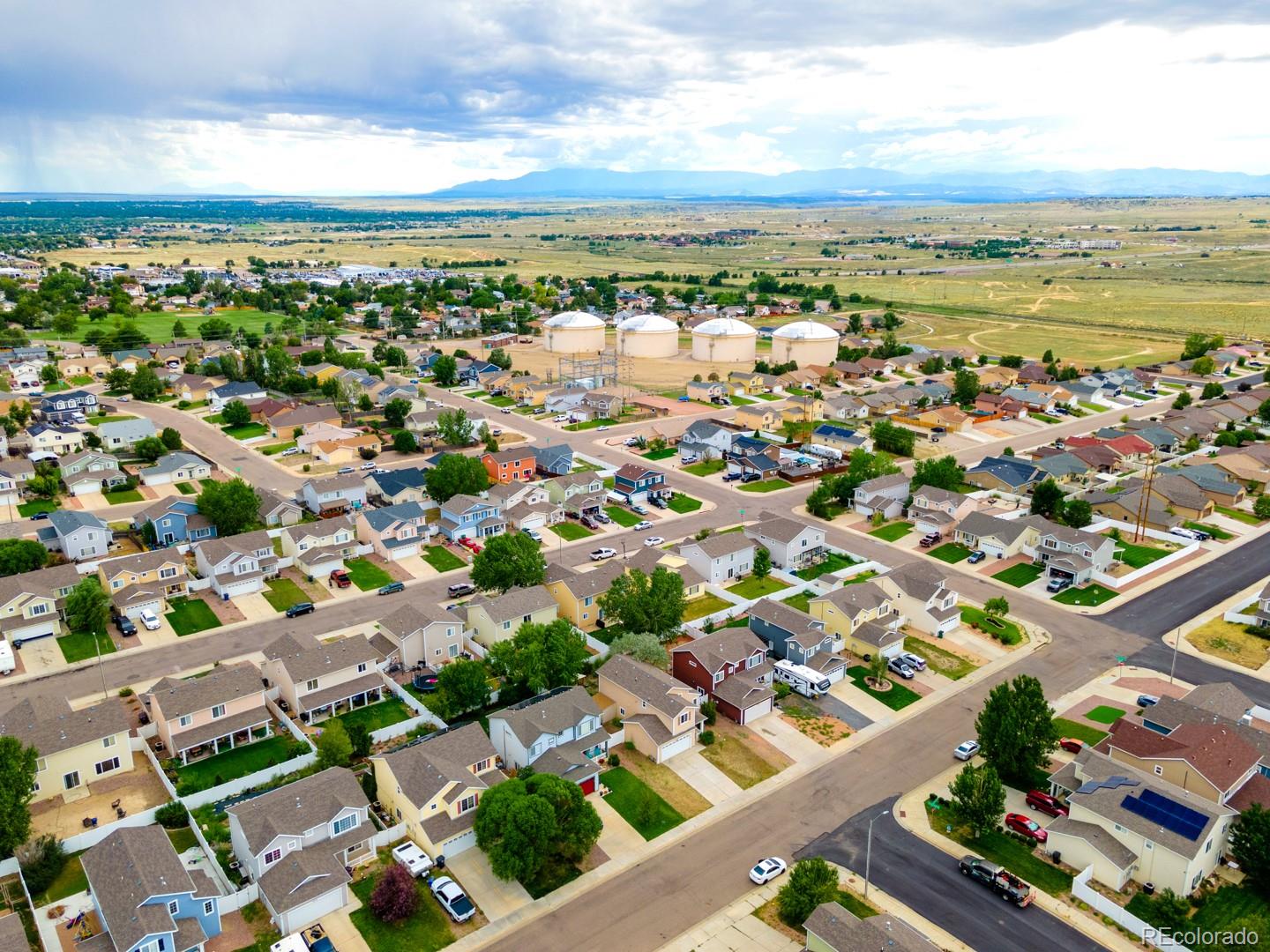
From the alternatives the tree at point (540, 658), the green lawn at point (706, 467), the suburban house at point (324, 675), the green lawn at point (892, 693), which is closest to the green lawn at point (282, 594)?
the suburban house at point (324, 675)

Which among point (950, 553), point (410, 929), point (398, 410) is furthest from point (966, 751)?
point (398, 410)

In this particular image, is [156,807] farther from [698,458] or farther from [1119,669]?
[698,458]

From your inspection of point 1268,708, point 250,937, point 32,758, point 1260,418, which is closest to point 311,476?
point 32,758

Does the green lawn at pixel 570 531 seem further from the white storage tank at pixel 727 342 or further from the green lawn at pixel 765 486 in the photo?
the white storage tank at pixel 727 342

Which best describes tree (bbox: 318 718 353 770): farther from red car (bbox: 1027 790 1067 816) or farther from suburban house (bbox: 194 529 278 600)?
red car (bbox: 1027 790 1067 816)

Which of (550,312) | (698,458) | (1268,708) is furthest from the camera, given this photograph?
(550,312)

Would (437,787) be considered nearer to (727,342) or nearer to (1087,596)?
(1087,596)
